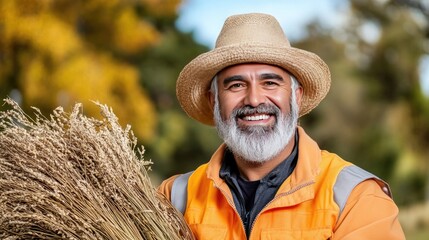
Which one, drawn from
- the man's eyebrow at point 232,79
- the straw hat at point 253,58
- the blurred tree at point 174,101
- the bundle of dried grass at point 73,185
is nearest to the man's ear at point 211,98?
the straw hat at point 253,58

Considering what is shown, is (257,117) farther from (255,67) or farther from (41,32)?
(41,32)

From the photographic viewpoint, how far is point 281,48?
12.0 ft

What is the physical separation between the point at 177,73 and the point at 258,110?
66.5 ft

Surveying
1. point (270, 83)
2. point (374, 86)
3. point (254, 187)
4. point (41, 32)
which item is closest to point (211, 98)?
point (270, 83)

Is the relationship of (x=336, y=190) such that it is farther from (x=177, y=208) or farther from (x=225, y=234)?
(x=177, y=208)

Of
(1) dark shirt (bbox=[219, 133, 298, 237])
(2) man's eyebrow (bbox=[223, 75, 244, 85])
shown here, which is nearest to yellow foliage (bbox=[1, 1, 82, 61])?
(2) man's eyebrow (bbox=[223, 75, 244, 85])

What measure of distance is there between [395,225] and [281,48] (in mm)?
925

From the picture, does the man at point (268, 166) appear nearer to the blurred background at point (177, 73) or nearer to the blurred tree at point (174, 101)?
the blurred background at point (177, 73)

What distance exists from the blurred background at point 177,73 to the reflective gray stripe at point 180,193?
3923mm

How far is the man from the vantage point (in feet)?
10.8

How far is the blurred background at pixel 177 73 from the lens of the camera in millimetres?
13125

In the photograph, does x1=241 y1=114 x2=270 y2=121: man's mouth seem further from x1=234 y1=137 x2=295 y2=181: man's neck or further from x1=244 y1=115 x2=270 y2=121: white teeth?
x1=234 y1=137 x2=295 y2=181: man's neck

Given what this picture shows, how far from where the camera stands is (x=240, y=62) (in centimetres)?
369

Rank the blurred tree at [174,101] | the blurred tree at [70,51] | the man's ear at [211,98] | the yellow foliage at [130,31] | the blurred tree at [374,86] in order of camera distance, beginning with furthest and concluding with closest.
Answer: the blurred tree at [374,86] < the blurred tree at [174,101] < the yellow foliage at [130,31] < the blurred tree at [70,51] < the man's ear at [211,98]
